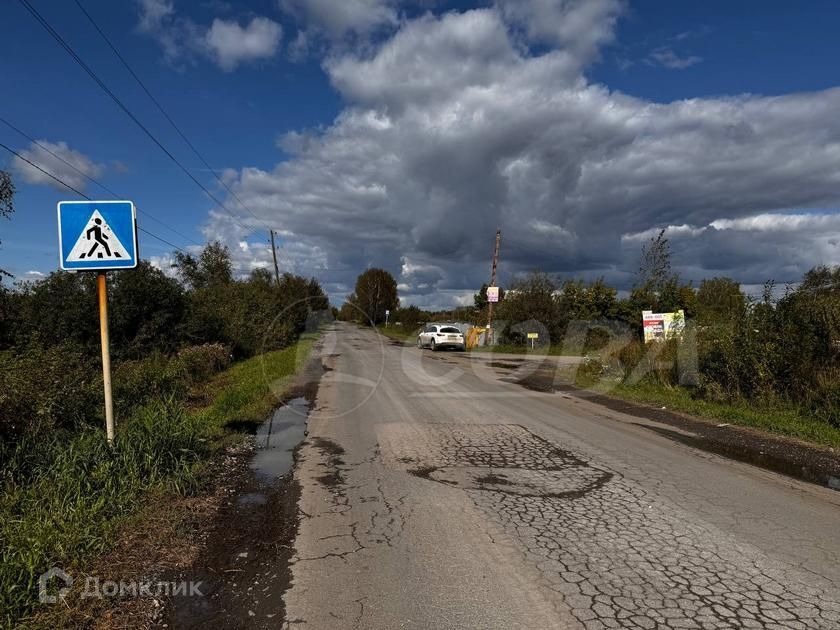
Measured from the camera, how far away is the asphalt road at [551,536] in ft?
10.6

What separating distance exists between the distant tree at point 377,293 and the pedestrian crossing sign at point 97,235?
52366 mm

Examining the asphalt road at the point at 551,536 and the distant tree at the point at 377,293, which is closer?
the asphalt road at the point at 551,536

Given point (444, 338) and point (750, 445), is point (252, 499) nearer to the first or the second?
point (750, 445)

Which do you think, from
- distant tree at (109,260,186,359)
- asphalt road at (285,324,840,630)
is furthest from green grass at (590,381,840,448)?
distant tree at (109,260,186,359)

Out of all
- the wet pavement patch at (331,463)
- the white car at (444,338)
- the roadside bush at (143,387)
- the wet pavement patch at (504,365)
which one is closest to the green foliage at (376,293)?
the white car at (444,338)

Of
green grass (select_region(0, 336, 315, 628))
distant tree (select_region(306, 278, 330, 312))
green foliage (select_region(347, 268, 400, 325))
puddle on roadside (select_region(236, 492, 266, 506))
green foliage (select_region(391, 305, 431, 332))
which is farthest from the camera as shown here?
green foliage (select_region(347, 268, 400, 325))

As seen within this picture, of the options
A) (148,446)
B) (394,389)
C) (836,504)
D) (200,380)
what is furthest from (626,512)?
(200,380)

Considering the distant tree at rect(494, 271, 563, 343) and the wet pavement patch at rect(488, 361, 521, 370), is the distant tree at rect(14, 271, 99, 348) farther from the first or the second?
the distant tree at rect(494, 271, 563, 343)

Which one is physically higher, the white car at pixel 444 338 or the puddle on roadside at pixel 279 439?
the white car at pixel 444 338

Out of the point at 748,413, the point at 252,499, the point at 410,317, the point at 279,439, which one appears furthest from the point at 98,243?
the point at 410,317

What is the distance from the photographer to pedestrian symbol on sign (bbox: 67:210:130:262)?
5547mm

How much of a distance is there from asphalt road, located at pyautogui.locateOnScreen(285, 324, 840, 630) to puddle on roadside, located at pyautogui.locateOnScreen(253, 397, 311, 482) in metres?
0.30

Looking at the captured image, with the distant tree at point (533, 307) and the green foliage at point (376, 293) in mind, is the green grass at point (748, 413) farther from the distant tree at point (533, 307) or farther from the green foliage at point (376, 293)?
the green foliage at point (376, 293)

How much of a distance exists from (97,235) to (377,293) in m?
59.5
